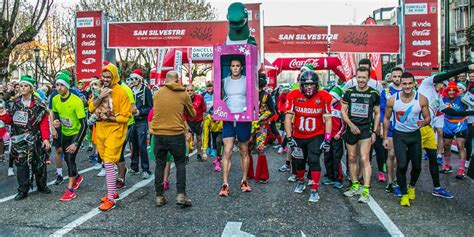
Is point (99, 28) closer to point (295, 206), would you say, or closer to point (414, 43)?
point (414, 43)

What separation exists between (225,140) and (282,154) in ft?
17.0

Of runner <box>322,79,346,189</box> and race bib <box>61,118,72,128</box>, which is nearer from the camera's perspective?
race bib <box>61,118,72,128</box>

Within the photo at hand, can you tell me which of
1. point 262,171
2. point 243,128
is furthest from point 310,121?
point 262,171

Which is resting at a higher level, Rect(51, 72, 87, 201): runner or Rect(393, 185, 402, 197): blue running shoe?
Rect(51, 72, 87, 201): runner

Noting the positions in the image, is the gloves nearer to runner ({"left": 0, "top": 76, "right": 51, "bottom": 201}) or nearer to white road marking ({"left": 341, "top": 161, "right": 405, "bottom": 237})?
white road marking ({"left": 341, "top": 161, "right": 405, "bottom": 237})

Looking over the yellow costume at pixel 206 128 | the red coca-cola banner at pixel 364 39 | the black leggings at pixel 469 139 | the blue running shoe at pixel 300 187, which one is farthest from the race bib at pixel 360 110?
the red coca-cola banner at pixel 364 39

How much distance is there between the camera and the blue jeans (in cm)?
850

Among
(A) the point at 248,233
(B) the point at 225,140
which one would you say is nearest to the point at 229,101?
(B) the point at 225,140

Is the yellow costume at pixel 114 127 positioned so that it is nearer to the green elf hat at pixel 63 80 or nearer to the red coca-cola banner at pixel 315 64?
the green elf hat at pixel 63 80

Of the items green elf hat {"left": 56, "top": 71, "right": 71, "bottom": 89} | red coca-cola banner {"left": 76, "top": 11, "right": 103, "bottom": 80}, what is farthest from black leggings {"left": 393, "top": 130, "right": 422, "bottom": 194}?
red coca-cola banner {"left": 76, "top": 11, "right": 103, "bottom": 80}

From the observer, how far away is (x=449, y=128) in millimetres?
9336

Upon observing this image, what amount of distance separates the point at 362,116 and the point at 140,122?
4139mm

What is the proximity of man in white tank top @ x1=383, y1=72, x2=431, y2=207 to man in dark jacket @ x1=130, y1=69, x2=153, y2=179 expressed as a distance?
14.5 ft

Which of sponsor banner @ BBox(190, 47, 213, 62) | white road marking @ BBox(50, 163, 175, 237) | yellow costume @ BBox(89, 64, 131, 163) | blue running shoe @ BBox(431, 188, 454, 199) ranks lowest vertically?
white road marking @ BBox(50, 163, 175, 237)
